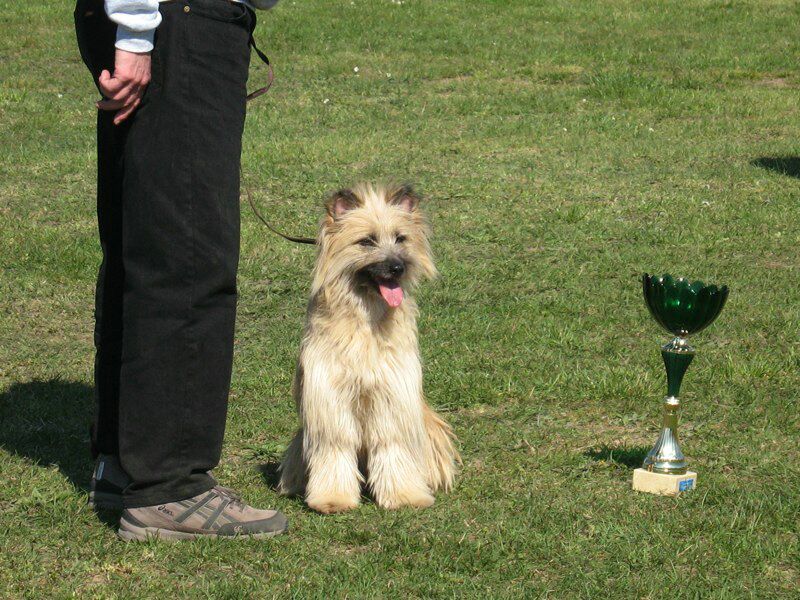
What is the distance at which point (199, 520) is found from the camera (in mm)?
3719

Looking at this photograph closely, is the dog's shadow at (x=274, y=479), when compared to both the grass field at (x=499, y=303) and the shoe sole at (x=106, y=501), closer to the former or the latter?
the grass field at (x=499, y=303)

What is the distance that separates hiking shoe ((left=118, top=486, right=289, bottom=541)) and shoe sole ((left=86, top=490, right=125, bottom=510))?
0.71 feet

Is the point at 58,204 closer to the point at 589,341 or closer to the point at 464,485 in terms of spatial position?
the point at 589,341

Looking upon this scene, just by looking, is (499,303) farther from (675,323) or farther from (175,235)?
(175,235)

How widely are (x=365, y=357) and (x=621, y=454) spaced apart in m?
1.29

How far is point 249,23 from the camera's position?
3617mm

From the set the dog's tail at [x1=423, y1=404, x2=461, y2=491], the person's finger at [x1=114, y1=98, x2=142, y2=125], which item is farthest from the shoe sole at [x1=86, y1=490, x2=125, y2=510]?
the person's finger at [x1=114, y1=98, x2=142, y2=125]

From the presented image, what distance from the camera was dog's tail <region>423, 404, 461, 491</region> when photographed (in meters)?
4.33

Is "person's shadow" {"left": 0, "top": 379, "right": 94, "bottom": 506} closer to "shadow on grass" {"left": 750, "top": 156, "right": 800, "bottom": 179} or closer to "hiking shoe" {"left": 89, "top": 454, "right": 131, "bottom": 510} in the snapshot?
"hiking shoe" {"left": 89, "top": 454, "right": 131, "bottom": 510}

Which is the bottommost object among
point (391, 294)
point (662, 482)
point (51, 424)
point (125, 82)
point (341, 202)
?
point (51, 424)

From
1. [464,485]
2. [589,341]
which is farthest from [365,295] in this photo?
[589,341]

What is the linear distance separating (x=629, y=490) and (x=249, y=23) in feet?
7.25

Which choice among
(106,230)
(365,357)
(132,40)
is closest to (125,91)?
(132,40)

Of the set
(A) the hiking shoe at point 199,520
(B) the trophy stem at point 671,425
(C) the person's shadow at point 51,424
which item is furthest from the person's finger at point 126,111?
(B) the trophy stem at point 671,425
